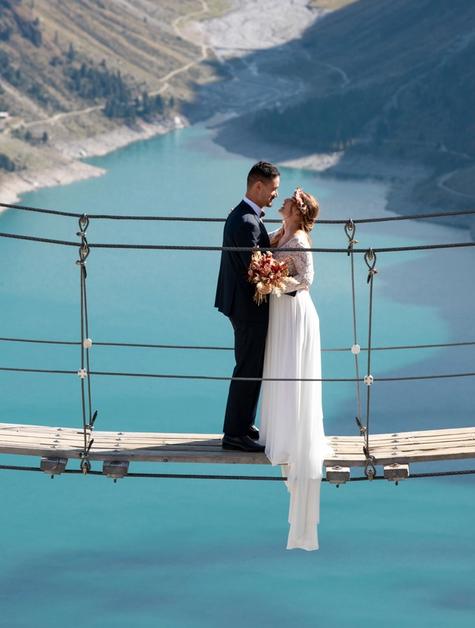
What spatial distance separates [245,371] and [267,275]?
0.48m

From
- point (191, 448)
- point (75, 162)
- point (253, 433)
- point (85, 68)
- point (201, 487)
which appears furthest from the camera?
point (85, 68)

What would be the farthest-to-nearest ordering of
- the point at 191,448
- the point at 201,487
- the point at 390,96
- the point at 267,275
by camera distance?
the point at 390,96
the point at 201,487
the point at 191,448
the point at 267,275

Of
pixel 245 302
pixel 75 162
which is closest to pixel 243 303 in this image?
pixel 245 302

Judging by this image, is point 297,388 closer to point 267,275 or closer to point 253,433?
point 253,433

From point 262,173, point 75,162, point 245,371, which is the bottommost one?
point 245,371

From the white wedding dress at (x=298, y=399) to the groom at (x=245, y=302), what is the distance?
73mm

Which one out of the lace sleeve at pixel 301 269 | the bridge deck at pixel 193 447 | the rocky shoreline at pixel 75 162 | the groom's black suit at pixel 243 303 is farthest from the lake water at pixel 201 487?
the lace sleeve at pixel 301 269

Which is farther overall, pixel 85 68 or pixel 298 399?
pixel 85 68

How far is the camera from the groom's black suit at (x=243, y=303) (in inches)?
233

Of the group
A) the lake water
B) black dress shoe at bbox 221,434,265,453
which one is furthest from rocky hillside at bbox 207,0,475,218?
black dress shoe at bbox 221,434,265,453

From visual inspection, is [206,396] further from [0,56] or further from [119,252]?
[0,56]

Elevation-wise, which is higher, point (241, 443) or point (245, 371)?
point (245, 371)

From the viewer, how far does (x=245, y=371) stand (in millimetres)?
6016

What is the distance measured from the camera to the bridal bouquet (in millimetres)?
5785
